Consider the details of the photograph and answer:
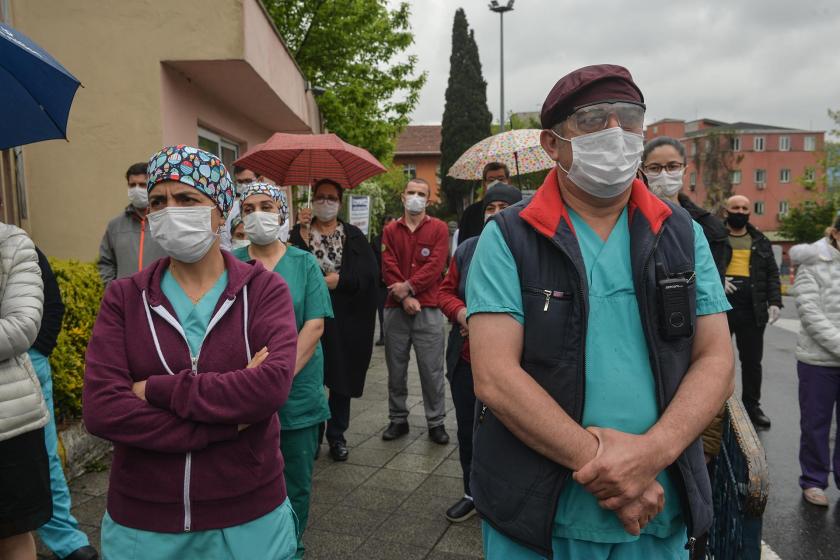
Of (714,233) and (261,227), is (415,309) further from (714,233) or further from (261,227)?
Answer: (714,233)

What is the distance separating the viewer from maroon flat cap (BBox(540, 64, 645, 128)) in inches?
75.8

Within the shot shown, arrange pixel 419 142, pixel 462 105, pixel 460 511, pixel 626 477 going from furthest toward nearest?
pixel 419 142 < pixel 462 105 < pixel 460 511 < pixel 626 477

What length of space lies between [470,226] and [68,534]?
3.19 meters

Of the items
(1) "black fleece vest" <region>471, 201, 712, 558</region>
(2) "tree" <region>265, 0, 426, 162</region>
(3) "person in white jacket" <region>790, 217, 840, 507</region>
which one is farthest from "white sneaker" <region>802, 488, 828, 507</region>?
(2) "tree" <region>265, 0, 426, 162</region>

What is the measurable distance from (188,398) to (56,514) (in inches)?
84.1

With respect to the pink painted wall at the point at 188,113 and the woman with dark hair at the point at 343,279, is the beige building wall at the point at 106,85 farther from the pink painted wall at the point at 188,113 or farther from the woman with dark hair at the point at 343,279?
the woman with dark hair at the point at 343,279

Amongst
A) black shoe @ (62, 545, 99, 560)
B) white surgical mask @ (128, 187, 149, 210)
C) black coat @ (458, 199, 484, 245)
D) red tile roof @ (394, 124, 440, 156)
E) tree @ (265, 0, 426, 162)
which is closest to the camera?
black shoe @ (62, 545, 99, 560)

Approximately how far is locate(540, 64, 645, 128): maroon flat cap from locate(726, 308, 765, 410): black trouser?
5.40m

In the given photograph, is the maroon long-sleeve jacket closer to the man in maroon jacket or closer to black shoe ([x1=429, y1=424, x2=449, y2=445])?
the man in maroon jacket

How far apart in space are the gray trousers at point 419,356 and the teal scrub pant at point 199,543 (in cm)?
365

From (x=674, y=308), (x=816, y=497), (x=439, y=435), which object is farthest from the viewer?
(x=439, y=435)

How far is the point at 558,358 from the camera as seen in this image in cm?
181

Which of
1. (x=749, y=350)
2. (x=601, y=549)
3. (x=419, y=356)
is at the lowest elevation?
(x=749, y=350)

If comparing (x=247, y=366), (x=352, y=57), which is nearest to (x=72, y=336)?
(x=247, y=366)
